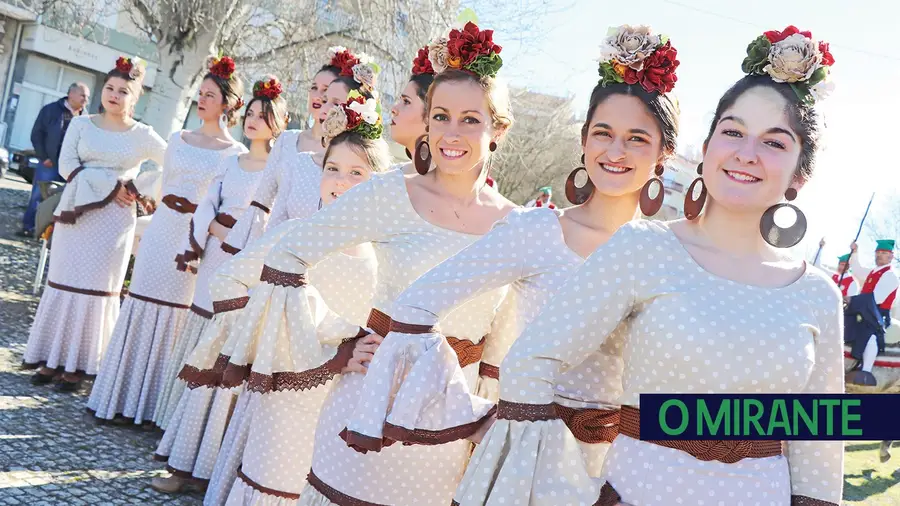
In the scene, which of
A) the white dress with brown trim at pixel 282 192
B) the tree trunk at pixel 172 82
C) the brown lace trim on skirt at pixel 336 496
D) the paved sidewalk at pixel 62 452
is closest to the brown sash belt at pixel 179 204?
the white dress with brown trim at pixel 282 192

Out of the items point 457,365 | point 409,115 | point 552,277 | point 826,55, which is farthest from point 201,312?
point 826,55

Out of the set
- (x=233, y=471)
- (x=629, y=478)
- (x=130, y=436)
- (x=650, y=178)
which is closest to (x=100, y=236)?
(x=130, y=436)

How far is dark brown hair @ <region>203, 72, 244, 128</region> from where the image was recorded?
5.80m

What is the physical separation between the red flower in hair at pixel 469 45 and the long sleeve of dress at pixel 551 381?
1.10 meters

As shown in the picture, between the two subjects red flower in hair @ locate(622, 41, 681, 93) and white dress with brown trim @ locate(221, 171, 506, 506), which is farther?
white dress with brown trim @ locate(221, 171, 506, 506)

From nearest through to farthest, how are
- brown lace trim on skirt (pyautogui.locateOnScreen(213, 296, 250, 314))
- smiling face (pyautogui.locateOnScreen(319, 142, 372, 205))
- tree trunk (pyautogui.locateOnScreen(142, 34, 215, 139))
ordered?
1. brown lace trim on skirt (pyautogui.locateOnScreen(213, 296, 250, 314))
2. smiling face (pyautogui.locateOnScreen(319, 142, 372, 205))
3. tree trunk (pyautogui.locateOnScreen(142, 34, 215, 139))

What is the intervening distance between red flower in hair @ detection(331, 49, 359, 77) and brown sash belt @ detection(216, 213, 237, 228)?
3.98 feet

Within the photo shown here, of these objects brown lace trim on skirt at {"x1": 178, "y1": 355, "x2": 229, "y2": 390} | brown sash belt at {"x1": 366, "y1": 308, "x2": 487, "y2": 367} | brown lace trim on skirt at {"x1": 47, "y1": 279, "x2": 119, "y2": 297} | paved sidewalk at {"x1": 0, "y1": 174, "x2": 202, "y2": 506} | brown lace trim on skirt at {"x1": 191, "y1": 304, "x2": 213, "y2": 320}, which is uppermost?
brown sash belt at {"x1": 366, "y1": 308, "x2": 487, "y2": 367}

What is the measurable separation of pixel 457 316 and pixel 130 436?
3.47 meters

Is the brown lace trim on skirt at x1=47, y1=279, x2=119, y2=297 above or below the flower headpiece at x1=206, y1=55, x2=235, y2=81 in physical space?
below

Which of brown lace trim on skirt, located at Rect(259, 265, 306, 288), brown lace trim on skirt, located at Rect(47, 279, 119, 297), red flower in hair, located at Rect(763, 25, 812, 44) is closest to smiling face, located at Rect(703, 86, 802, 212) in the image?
red flower in hair, located at Rect(763, 25, 812, 44)

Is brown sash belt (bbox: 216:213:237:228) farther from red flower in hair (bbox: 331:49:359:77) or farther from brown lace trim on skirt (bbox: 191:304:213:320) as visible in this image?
red flower in hair (bbox: 331:49:359:77)

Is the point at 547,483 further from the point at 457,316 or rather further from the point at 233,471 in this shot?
the point at 233,471

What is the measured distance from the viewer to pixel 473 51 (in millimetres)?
2959
